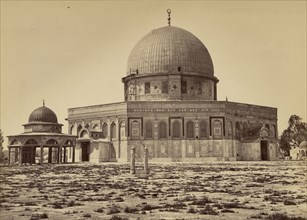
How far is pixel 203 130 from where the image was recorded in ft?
179

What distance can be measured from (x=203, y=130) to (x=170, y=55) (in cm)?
1310

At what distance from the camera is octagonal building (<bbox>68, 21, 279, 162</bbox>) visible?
53750 mm

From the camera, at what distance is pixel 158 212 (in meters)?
10.5

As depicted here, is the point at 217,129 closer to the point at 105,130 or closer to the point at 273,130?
the point at 273,130

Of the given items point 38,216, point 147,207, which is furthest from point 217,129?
point 38,216

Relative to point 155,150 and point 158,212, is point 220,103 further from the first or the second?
point 158,212

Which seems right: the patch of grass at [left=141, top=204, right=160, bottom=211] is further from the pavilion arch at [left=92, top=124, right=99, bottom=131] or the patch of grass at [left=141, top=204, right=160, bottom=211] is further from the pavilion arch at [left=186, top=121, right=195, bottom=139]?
the pavilion arch at [left=92, top=124, right=99, bottom=131]

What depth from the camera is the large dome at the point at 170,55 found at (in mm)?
59844

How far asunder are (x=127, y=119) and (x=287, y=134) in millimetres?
35401

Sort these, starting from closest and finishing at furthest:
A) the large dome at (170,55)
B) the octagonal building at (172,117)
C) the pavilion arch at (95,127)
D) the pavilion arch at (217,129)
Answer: the octagonal building at (172,117), the pavilion arch at (217,129), the pavilion arch at (95,127), the large dome at (170,55)

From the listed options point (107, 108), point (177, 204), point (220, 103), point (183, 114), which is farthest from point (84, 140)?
point (177, 204)

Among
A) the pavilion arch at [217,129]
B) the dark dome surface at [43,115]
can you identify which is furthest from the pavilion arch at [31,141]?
the pavilion arch at [217,129]

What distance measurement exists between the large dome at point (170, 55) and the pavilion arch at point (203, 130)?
30.4 ft

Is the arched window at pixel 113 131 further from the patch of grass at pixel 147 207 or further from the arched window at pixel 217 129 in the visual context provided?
the patch of grass at pixel 147 207
